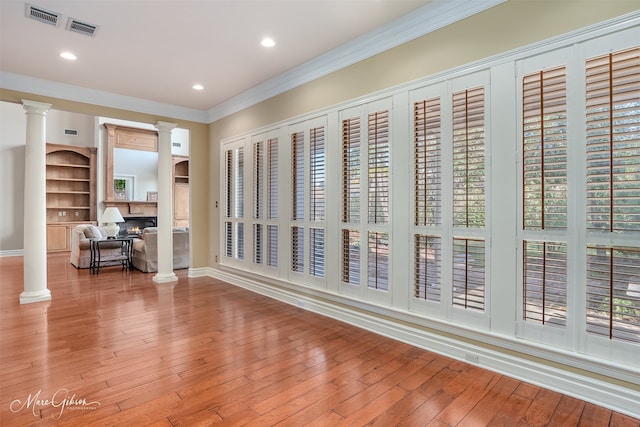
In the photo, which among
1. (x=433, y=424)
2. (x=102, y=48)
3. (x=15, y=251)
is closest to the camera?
(x=433, y=424)

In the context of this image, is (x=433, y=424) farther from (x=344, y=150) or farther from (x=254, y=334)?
(x=344, y=150)

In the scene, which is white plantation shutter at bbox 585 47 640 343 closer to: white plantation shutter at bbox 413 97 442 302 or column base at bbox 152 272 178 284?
white plantation shutter at bbox 413 97 442 302

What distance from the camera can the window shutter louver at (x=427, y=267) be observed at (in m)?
2.91

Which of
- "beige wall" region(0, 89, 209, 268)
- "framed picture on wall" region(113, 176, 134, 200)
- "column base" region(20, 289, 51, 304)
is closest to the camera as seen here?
"column base" region(20, 289, 51, 304)

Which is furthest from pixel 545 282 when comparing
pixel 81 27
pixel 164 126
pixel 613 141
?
pixel 164 126

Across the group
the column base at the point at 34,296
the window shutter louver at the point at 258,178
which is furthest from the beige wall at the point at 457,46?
the column base at the point at 34,296

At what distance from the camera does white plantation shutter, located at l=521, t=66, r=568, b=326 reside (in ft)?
7.48

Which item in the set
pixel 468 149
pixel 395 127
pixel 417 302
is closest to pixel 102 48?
pixel 395 127

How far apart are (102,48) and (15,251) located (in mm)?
7703

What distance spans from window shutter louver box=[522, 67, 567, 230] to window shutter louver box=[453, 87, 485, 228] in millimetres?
300

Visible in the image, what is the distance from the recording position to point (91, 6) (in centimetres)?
288

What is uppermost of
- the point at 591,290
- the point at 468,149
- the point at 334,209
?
the point at 468,149

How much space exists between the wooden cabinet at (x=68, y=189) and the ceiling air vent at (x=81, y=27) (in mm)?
7451

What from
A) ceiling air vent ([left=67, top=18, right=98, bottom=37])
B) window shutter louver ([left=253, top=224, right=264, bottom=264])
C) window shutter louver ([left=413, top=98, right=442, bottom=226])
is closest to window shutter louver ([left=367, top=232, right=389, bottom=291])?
window shutter louver ([left=413, top=98, right=442, bottom=226])
